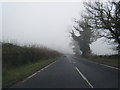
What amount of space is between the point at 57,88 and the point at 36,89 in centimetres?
99

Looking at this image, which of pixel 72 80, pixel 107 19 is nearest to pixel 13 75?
pixel 72 80

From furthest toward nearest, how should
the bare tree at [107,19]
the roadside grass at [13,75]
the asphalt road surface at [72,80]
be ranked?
Answer: 1. the bare tree at [107,19]
2. the roadside grass at [13,75]
3. the asphalt road surface at [72,80]

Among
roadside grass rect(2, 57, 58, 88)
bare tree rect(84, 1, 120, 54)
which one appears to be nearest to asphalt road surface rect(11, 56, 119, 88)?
roadside grass rect(2, 57, 58, 88)

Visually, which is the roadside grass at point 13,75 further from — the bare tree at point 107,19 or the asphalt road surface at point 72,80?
the bare tree at point 107,19

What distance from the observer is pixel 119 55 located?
3691cm

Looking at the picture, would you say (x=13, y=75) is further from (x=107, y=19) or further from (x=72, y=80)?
(x=107, y=19)

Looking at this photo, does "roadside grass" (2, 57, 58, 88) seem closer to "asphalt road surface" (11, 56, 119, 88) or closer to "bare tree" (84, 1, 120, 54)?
"asphalt road surface" (11, 56, 119, 88)

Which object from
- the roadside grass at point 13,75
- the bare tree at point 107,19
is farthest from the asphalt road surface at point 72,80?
the bare tree at point 107,19

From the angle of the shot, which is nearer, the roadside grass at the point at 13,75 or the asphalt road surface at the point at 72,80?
the asphalt road surface at the point at 72,80

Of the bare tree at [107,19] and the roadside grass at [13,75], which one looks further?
the bare tree at [107,19]

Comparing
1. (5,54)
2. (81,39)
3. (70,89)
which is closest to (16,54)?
(5,54)

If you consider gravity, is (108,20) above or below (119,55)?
above

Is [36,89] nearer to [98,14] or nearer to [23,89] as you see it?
[23,89]

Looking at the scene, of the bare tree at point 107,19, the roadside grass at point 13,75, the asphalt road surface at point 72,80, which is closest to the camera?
the asphalt road surface at point 72,80
